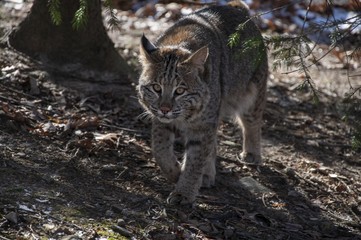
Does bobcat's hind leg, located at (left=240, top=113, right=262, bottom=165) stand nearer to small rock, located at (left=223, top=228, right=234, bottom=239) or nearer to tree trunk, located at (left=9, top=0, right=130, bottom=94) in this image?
tree trunk, located at (left=9, top=0, right=130, bottom=94)

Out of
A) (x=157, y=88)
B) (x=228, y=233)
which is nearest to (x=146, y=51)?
(x=157, y=88)

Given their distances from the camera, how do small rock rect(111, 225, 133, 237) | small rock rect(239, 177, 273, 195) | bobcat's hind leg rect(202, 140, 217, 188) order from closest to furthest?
small rock rect(111, 225, 133, 237) < bobcat's hind leg rect(202, 140, 217, 188) < small rock rect(239, 177, 273, 195)

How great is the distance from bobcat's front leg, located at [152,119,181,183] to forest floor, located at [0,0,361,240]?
4.8 inches

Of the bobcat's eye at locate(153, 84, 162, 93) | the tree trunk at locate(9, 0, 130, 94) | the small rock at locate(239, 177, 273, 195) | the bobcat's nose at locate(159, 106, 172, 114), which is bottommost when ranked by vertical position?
the small rock at locate(239, 177, 273, 195)

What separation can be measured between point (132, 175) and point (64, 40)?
2198 mm

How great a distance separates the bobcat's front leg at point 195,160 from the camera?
207 inches

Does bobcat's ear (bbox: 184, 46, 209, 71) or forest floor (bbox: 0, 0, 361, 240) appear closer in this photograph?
forest floor (bbox: 0, 0, 361, 240)

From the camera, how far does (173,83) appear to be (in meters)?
5.26

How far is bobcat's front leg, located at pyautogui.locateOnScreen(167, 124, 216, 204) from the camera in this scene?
207 inches

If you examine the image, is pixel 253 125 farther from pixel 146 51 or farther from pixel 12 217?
pixel 12 217

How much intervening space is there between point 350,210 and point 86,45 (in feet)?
10.4

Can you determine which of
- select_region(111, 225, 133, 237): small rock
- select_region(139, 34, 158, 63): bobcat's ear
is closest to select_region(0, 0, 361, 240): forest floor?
select_region(111, 225, 133, 237): small rock

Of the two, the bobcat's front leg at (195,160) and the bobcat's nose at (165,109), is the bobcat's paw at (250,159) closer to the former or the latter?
the bobcat's front leg at (195,160)

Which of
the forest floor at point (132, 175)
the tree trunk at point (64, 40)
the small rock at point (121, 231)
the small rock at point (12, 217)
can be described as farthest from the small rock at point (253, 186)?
the small rock at point (12, 217)
